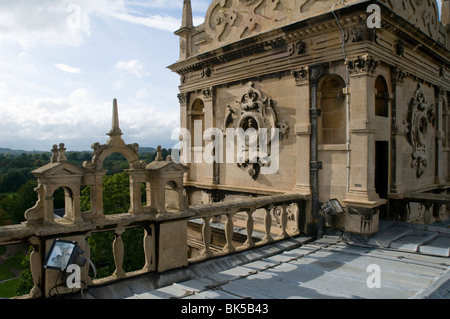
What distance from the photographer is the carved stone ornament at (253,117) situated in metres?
11.2

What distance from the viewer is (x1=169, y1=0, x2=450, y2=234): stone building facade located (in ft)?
30.1

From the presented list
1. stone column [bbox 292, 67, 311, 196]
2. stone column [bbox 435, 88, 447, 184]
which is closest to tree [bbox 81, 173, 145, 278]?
stone column [bbox 292, 67, 311, 196]

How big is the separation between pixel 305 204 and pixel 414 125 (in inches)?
198

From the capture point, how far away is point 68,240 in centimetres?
522

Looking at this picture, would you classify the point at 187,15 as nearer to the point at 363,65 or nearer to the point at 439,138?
the point at 363,65

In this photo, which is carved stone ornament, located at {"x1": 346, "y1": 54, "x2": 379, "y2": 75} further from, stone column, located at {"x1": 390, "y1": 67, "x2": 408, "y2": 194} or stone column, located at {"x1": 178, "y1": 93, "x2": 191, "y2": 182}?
stone column, located at {"x1": 178, "y1": 93, "x2": 191, "y2": 182}

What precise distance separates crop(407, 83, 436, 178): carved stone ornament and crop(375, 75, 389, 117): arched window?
131 cm

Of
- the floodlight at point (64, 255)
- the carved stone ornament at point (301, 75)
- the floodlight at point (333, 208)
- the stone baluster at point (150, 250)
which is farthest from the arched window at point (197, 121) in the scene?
the floodlight at point (64, 255)

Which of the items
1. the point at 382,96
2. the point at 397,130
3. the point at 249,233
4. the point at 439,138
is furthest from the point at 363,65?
the point at 439,138

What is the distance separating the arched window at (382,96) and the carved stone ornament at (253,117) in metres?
3.00

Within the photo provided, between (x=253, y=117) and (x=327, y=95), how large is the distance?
250 centimetres

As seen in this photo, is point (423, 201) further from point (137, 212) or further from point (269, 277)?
point (137, 212)

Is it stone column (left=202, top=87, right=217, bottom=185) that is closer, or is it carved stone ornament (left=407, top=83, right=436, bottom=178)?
carved stone ornament (left=407, top=83, right=436, bottom=178)
